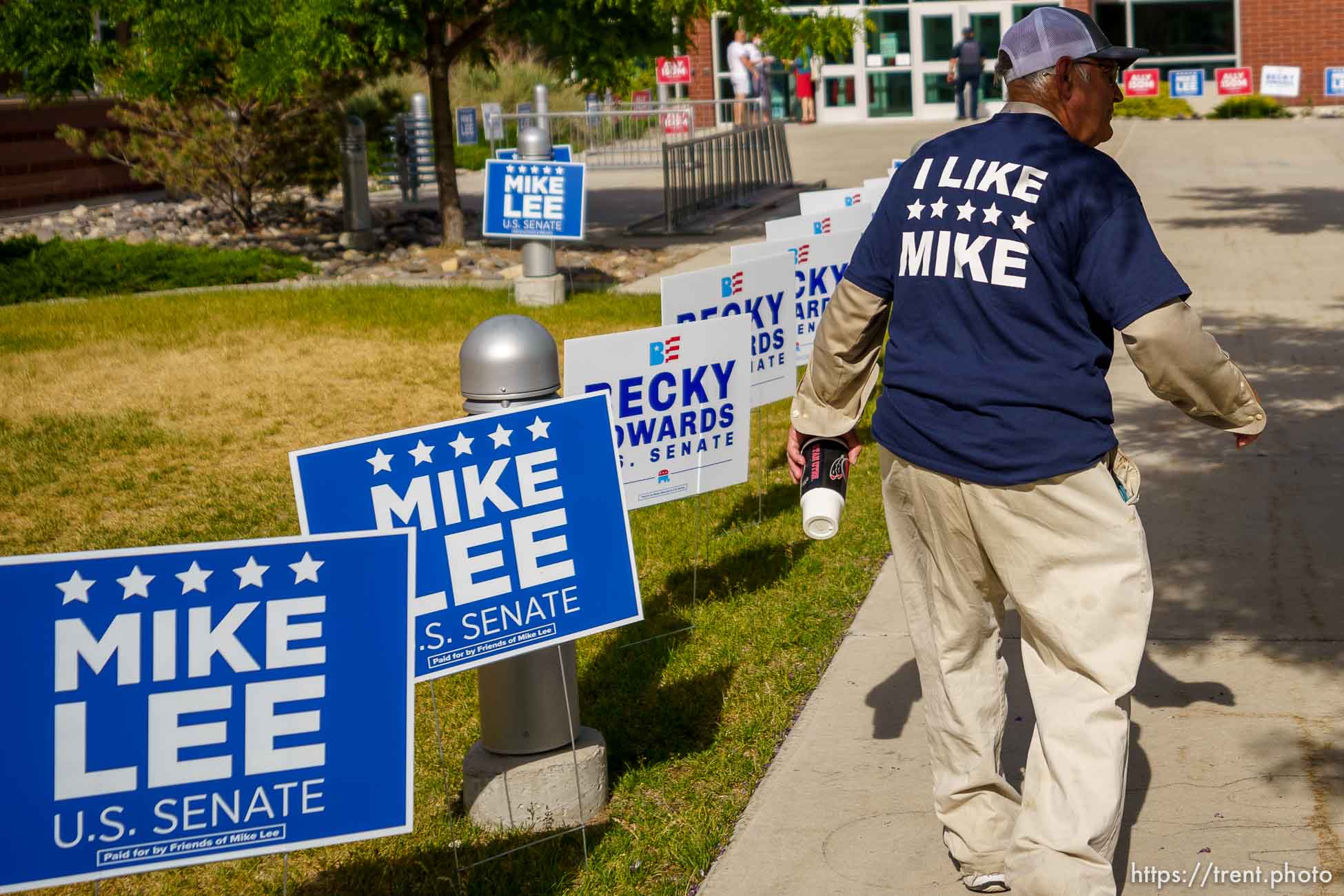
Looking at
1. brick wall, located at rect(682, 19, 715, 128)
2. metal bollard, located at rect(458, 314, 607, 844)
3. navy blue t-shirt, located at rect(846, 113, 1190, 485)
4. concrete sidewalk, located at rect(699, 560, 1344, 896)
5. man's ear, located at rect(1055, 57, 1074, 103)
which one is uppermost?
brick wall, located at rect(682, 19, 715, 128)

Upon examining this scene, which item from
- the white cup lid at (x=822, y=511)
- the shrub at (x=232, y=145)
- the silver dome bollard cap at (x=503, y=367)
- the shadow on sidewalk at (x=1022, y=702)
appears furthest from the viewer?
the shrub at (x=232, y=145)

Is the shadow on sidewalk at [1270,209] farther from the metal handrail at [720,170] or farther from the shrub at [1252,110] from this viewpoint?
the shrub at [1252,110]

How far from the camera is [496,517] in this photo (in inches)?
157

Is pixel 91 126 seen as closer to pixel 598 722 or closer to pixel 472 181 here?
pixel 472 181

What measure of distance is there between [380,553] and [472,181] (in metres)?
24.0

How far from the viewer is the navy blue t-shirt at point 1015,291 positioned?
3.24 metres

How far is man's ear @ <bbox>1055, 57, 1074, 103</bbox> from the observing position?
3.37 m

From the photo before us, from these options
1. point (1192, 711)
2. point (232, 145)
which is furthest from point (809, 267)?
point (232, 145)

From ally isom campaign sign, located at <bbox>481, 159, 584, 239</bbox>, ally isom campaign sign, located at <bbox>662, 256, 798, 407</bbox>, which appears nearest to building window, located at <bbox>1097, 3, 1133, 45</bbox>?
ally isom campaign sign, located at <bbox>481, 159, 584, 239</bbox>

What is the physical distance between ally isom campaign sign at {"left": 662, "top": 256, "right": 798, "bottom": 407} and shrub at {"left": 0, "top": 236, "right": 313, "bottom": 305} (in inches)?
366

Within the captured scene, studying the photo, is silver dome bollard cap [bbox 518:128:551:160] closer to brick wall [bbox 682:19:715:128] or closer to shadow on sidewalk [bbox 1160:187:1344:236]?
shadow on sidewalk [bbox 1160:187:1344:236]

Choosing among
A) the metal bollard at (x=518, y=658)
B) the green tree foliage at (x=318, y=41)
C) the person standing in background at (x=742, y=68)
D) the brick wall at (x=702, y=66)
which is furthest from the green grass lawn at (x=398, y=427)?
the brick wall at (x=702, y=66)

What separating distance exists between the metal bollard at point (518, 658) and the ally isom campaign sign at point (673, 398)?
1032 millimetres

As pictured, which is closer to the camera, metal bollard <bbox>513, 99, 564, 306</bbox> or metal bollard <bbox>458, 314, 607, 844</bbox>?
metal bollard <bbox>458, 314, 607, 844</bbox>
